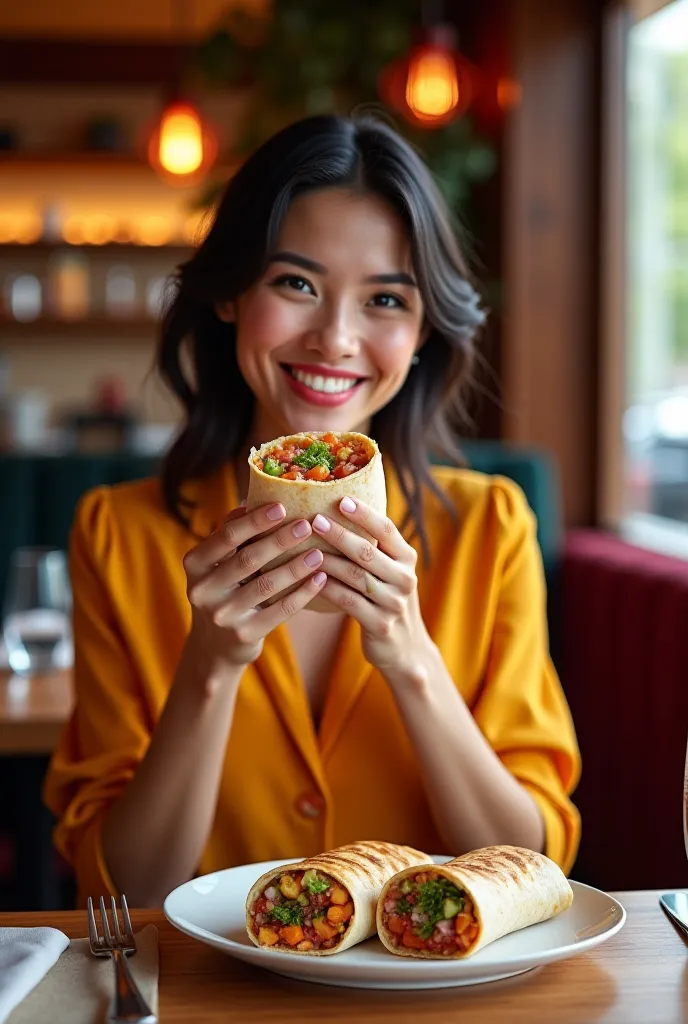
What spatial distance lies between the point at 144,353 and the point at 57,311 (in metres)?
0.61

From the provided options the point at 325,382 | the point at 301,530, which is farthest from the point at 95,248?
the point at 301,530

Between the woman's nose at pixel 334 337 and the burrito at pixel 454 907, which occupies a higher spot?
the woman's nose at pixel 334 337

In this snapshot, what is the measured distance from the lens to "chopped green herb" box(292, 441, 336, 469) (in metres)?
1.32

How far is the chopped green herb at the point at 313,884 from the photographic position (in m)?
0.99

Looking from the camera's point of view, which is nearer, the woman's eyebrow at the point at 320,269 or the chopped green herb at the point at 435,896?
the chopped green herb at the point at 435,896

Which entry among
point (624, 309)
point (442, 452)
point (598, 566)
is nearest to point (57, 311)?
point (624, 309)

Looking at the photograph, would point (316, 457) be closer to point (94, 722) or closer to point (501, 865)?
point (501, 865)

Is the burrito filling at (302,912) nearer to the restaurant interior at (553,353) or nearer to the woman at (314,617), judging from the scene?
the woman at (314,617)

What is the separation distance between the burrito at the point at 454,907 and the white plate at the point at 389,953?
0.05ft

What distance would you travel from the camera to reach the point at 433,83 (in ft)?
14.2

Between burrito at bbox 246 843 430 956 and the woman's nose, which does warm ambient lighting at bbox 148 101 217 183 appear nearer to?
the woman's nose

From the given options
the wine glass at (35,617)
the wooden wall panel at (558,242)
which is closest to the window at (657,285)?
the wooden wall panel at (558,242)

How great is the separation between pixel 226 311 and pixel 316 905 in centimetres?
100

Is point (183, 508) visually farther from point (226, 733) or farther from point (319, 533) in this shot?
point (319, 533)
